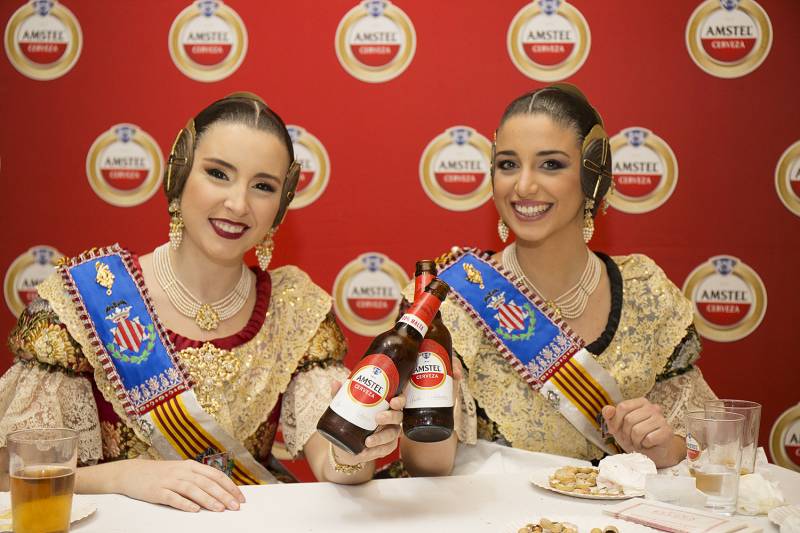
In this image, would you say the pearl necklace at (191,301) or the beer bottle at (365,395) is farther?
the pearl necklace at (191,301)

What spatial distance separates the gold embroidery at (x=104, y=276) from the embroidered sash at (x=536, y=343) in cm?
89

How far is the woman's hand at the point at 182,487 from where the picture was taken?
1.52 metres

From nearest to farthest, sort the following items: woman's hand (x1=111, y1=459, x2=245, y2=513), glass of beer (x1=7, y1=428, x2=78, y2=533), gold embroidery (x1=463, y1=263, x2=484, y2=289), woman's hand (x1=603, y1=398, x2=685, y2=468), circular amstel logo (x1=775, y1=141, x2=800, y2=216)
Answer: glass of beer (x1=7, y1=428, x2=78, y2=533)
woman's hand (x1=111, y1=459, x2=245, y2=513)
woman's hand (x1=603, y1=398, x2=685, y2=468)
gold embroidery (x1=463, y1=263, x2=484, y2=289)
circular amstel logo (x1=775, y1=141, x2=800, y2=216)

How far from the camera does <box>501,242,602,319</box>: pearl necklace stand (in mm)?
2295

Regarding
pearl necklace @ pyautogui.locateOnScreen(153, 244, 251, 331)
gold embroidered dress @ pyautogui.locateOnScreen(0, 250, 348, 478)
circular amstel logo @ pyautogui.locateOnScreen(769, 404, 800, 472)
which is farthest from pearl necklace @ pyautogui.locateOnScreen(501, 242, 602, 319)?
circular amstel logo @ pyautogui.locateOnScreen(769, 404, 800, 472)

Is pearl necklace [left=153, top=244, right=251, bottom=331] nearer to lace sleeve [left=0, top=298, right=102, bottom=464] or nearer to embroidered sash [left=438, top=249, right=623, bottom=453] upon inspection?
lace sleeve [left=0, top=298, right=102, bottom=464]

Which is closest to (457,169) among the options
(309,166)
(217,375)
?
(309,166)

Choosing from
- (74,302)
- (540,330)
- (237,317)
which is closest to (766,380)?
(540,330)

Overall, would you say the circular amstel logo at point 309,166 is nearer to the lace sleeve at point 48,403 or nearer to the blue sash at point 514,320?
the blue sash at point 514,320

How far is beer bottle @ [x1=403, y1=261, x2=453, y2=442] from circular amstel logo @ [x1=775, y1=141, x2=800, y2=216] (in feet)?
6.34

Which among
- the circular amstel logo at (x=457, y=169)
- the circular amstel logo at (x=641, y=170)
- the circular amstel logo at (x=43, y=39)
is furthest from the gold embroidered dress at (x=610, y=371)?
the circular amstel logo at (x=43, y=39)

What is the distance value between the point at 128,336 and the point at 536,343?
1.07 m

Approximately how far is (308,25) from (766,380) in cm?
210

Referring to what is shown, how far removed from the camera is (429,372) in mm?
1466
